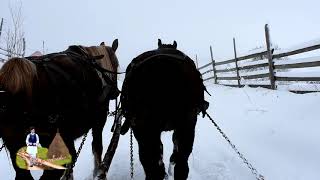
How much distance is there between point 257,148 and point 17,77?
382cm

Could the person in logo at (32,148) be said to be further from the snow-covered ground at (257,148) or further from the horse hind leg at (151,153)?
the snow-covered ground at (257,148)

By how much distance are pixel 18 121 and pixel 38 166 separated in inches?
19.6

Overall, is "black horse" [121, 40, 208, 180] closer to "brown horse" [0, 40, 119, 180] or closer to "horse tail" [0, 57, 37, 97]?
"brown horse" [0, 40, 119, 180]

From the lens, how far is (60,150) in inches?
106

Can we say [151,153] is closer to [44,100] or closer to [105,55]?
[44,100]

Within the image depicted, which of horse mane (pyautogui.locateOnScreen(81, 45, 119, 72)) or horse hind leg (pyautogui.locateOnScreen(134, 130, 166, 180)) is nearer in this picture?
horse hind leg (pyautogui.locateOnScreen(134, 130, 166, 180))

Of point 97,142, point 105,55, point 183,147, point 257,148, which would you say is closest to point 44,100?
point 183,147

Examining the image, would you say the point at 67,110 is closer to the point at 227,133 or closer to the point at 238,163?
the point at 238,163

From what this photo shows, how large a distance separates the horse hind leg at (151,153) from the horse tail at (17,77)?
3.34 feet

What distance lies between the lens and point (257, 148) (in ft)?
17.9

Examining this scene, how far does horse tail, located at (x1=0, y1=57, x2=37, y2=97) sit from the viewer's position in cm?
276

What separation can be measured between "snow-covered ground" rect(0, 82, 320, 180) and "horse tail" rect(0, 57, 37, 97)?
7.24 feet

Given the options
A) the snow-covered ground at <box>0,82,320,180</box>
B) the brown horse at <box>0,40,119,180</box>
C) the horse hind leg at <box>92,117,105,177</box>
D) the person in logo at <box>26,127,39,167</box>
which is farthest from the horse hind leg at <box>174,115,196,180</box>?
the horse hind leg at <box>92,117,105,177</box>

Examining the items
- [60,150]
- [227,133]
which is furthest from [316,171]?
[60,150]
